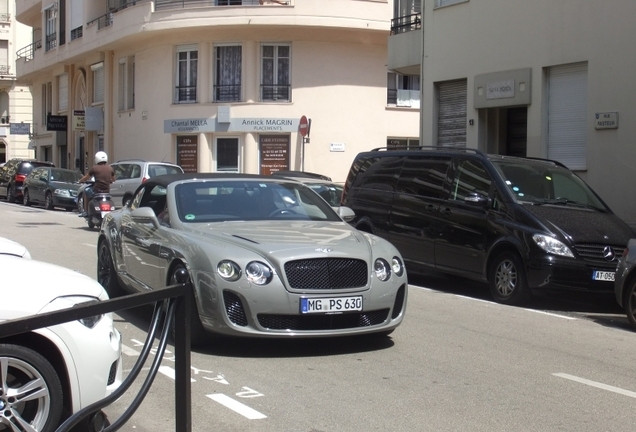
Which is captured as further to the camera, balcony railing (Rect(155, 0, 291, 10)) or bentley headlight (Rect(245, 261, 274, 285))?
balcony railing (Rect(155, 0, 291, 10))

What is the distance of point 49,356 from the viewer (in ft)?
15.3

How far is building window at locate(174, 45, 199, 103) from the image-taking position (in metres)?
33.4

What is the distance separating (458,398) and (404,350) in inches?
62.9

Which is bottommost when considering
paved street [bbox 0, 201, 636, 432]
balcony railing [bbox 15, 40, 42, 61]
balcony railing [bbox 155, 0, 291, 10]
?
paved street [bbox 0, 201, 636, 432]

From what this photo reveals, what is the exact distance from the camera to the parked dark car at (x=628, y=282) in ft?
30.3

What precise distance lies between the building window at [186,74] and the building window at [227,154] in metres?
2.05

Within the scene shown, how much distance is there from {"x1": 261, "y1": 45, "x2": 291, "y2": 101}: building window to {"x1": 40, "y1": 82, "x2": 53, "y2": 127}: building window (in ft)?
64.2

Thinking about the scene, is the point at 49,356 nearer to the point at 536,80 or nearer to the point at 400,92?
the point at 536,80

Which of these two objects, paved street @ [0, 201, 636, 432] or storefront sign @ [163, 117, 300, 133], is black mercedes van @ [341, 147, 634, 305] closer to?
paved street @ [0, 201, 636, 432]

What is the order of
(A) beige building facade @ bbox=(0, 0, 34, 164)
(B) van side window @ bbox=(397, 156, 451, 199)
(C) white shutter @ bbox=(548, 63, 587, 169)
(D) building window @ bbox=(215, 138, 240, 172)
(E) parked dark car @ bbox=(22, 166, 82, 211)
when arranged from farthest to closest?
(A) beige building facade @ bbox=(0, 0, 34, 164), (D) building window @ bbox=(215, 138, 240, 172), (E) parked dark car @ bbox=(22, 166, 82, 211), (C) white shutter @ bbox=(548, 63, 587, 169), (B) van side window @ bbox=(397, 156, 451, 199)

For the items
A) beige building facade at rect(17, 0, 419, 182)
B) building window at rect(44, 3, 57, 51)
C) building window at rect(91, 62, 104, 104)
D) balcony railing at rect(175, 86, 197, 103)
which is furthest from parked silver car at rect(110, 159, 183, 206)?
building window at rect(44, 3, 57, 51)

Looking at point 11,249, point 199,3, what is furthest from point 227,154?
point 11,249

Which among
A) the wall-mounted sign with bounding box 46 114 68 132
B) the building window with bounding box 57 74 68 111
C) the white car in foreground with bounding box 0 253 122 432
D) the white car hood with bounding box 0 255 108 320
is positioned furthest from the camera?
the building window with bounding box 57 74 68 111

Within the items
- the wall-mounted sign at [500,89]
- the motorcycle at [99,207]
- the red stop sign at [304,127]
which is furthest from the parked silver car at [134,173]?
the wall-mounted sign at [500,89]
